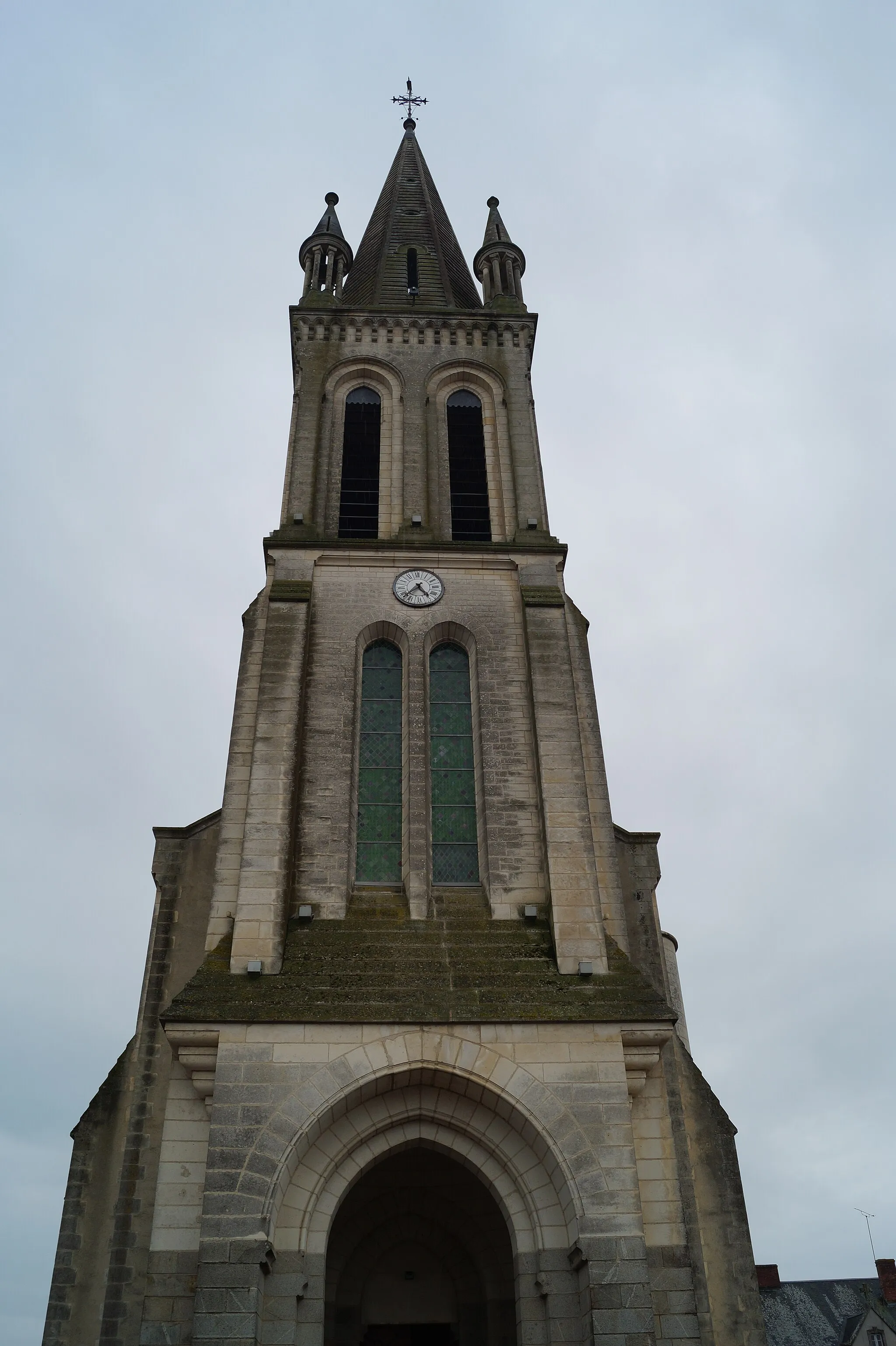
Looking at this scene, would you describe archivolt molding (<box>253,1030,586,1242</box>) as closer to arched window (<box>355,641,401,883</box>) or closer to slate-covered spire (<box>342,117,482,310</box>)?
arched window (<box>355,641,401,883</box>)

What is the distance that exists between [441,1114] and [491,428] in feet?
41.9

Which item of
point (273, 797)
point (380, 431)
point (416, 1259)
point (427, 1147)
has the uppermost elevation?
point (380, 431)

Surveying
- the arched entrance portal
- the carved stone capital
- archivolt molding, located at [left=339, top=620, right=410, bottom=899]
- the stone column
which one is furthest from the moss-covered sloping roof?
the stone column

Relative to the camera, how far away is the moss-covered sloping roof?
1215cm

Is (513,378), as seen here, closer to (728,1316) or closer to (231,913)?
(231,913)

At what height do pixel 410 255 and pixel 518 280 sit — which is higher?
pixel 410 255

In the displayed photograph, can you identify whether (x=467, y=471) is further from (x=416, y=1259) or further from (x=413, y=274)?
(x=416, y=1259)

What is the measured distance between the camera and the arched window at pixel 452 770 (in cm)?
1488

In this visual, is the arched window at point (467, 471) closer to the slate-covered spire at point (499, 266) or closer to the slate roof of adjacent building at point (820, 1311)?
the slate-covered spire at point (499, 266)

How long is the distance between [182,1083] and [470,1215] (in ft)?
15.4

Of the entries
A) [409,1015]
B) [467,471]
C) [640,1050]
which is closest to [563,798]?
[640,1050]

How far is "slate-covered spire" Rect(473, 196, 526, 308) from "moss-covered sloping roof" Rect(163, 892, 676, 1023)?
14.9 m

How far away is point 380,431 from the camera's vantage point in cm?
2020

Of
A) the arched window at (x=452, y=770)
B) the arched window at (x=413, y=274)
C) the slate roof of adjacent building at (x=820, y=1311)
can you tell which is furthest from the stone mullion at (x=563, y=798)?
the slate roof of adjacent building at (x=820, y=1311)
